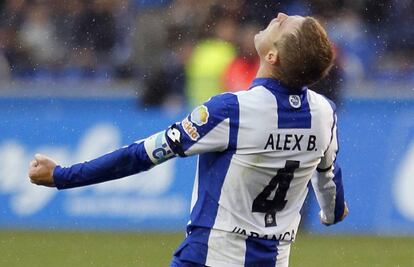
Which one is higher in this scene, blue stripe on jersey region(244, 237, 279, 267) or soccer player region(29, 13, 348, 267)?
soccer player region(29, 13, 348, 267)

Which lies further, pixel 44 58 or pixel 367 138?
pixel 44 58

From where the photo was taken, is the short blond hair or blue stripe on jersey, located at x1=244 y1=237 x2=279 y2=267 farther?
blue stripe on jersey, located at x1=244 y1=237 x2=279 y2=267

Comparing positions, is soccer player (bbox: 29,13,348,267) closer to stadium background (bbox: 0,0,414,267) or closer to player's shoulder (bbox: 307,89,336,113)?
player's shoulder (bbox: 307,89,336,113)

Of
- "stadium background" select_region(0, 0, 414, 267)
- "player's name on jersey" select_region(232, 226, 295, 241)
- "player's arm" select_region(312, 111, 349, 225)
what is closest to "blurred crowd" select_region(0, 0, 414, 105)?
"stadium background" select_region(0, 0, 414, 267)

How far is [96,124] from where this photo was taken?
37.6 feet

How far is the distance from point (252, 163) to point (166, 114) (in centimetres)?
719

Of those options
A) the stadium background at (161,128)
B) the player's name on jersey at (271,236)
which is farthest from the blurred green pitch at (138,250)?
the player's name on jersey at (271,236)

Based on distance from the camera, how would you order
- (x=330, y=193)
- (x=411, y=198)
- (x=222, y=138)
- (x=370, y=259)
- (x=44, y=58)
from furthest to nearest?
(x=44, y=58)
(x=411, y=198)
(x=370, y=259)
(x=330, y=193)
(x=222, y=138)

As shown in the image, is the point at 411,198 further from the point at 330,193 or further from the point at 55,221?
the point at 330,193

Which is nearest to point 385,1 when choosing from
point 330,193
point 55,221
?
point 55,221

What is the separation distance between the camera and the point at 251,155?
451 centimetres

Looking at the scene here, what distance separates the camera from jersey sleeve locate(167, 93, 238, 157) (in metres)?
4.43

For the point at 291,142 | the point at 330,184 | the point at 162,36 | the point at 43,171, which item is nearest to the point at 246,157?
the point at 291,142

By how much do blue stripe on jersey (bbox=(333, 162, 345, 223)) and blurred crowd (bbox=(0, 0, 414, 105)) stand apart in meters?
7.86
